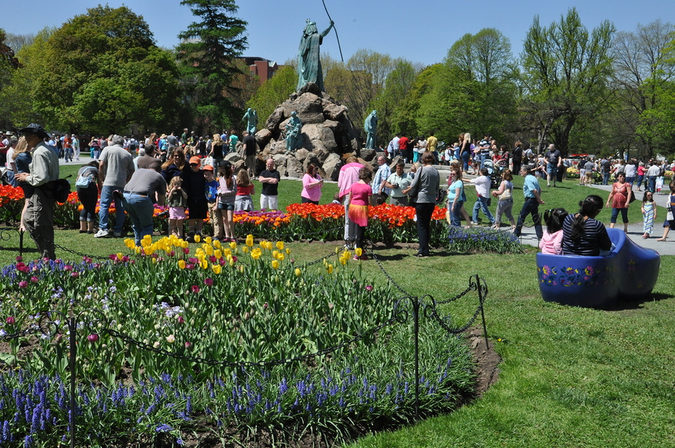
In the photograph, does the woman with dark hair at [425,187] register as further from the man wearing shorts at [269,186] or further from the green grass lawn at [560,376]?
the man wearing shorts at [269,186]

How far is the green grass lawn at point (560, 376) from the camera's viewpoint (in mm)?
3945

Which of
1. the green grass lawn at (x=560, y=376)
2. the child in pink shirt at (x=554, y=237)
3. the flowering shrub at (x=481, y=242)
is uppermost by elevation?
the child in pink shirt at (x=554, y=237)

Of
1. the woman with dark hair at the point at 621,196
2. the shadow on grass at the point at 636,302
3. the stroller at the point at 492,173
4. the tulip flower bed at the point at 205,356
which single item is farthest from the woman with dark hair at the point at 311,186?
the stroller at the point at 492,173

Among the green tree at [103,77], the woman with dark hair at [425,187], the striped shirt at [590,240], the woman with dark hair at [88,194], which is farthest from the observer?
the green tree at [103,77]

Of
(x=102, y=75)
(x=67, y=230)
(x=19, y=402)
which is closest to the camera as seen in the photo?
(x=19, y=402)

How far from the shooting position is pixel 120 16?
4934 cm

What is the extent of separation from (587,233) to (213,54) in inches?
1816

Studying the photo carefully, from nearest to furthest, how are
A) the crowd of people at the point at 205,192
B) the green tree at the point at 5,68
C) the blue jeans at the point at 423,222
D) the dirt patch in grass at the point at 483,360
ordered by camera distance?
the dirt patch in grass at the point at 483,360, the crowd of people at the point at 205,192, the blue jeans at the point at 423,222, the green tree at the point at 5,68

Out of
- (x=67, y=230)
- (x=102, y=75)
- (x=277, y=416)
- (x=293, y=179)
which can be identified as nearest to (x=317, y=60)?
(x=293, y=179)

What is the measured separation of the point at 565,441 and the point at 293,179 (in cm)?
1905

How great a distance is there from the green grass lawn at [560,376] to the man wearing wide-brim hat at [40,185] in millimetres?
1852

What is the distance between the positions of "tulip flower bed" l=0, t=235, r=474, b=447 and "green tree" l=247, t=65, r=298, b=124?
51.3 metres

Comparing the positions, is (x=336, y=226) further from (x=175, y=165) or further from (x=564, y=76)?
(x=564, y=76)

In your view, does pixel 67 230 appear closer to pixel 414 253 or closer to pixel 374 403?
pixel 414 253
